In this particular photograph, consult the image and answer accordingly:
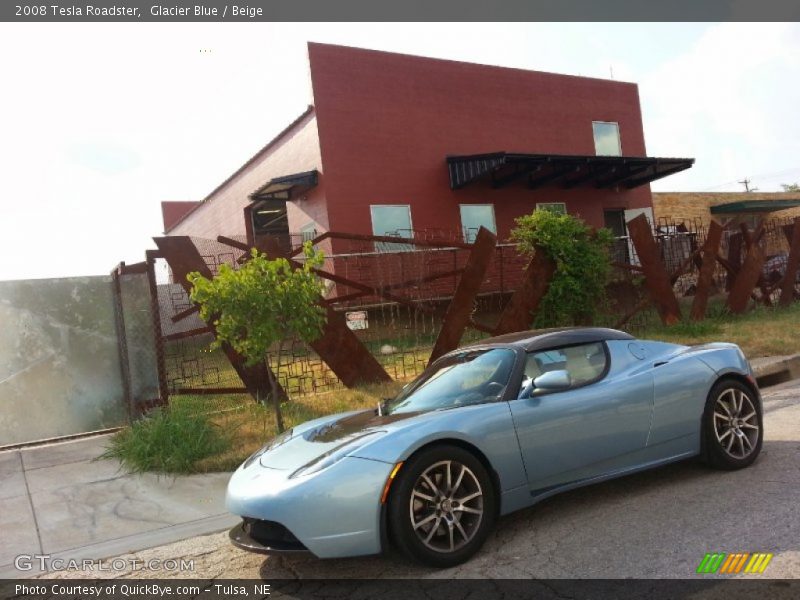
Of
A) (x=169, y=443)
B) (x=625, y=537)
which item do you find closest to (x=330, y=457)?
(x=625, y=537)

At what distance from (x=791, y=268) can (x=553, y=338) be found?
1407 cm

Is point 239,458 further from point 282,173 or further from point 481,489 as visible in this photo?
point 282,173

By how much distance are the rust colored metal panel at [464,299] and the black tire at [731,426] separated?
4497 mm

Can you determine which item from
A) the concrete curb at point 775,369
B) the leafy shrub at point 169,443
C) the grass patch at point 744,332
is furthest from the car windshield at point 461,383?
the grass patch at point 744,332

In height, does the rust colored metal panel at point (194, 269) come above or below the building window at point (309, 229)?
below

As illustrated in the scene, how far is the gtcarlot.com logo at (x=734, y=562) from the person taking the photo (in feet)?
10.5

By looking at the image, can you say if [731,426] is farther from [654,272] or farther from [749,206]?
[749,206]

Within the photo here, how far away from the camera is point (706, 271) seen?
1323cm

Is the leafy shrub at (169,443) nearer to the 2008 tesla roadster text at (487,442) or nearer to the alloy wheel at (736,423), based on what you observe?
the 2008 tesla roadster text at (487,442)

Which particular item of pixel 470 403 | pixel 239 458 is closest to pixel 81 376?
pixel 239 458

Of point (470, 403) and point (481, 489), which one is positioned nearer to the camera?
point (481, 489)

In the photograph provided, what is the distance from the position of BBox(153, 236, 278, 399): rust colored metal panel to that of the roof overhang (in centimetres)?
2375

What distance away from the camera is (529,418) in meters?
3.99

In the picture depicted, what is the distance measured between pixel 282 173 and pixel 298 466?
47.5 feet
